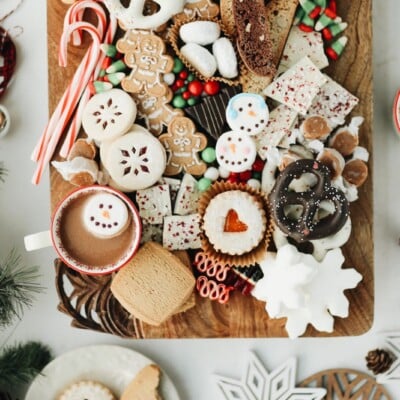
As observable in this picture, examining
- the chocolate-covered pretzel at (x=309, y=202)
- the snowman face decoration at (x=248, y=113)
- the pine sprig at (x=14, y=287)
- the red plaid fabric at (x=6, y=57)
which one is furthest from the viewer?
the red plaid fabric at (x=6, y=57)

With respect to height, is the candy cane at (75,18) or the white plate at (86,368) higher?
the candy cane at (75,18)

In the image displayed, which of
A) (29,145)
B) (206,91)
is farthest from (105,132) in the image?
(29,145)

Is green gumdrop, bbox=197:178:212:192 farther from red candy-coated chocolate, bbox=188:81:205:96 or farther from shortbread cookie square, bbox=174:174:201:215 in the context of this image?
red candy-coated chocolate, bbox=188:81:205:96

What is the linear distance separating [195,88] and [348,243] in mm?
537

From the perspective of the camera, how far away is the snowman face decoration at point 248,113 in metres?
1.62

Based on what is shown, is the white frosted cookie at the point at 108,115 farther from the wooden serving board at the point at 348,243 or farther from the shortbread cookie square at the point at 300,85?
the shortbread cookie square at the point at 300,85

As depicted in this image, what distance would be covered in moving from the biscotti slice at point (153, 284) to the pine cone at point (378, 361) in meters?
0.59

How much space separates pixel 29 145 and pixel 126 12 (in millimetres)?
526

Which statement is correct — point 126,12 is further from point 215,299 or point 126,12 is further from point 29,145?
point 215,299

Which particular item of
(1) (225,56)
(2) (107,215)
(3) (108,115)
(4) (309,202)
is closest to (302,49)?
(1) (225,56)

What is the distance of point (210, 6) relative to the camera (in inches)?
65.1

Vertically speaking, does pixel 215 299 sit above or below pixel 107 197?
below

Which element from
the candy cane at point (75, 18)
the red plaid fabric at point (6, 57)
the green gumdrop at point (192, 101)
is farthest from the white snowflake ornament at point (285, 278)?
the red plaid fabric at point (6, 57)

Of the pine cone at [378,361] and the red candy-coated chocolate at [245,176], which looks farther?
the pine cone at [378,361]
